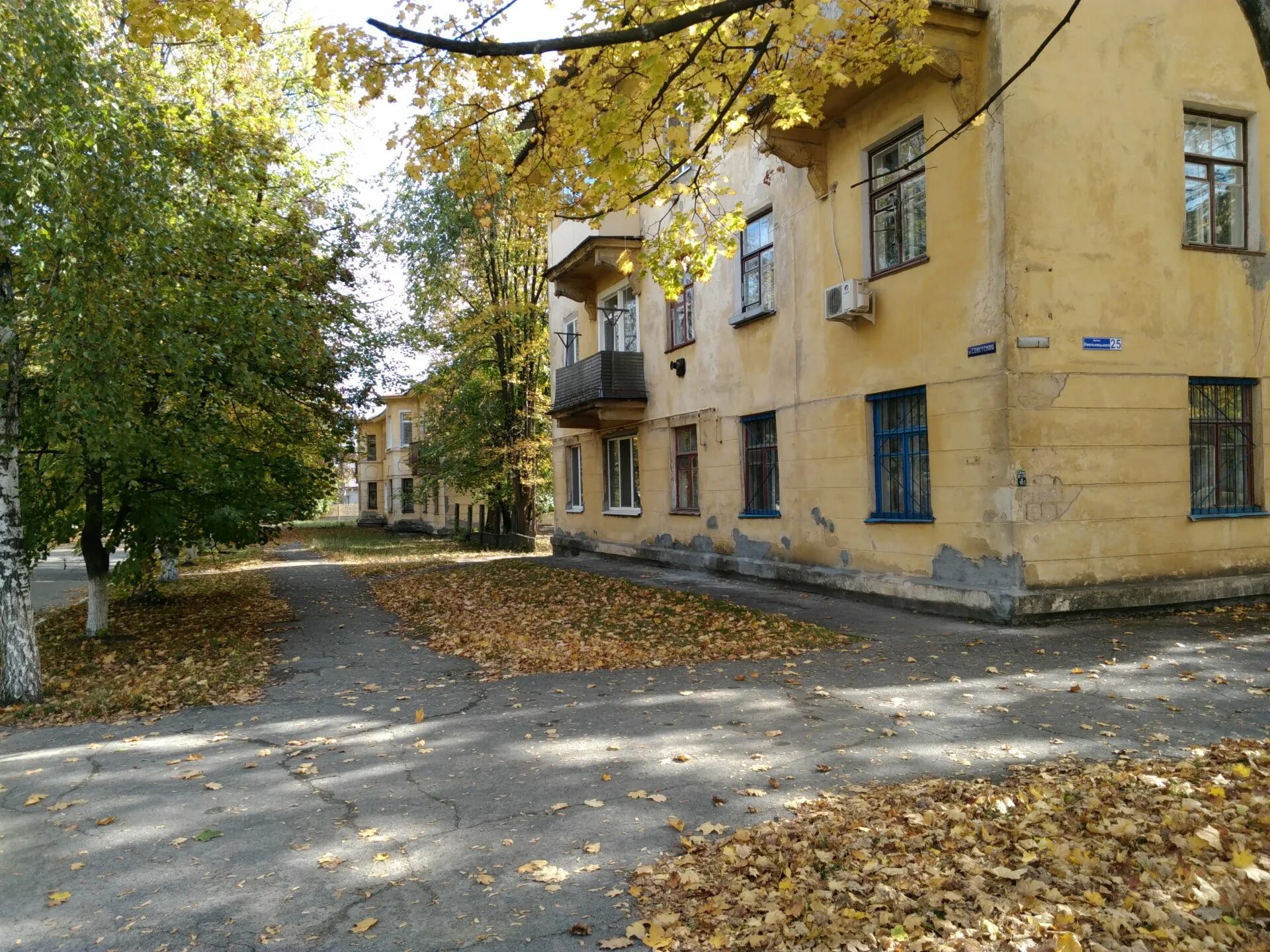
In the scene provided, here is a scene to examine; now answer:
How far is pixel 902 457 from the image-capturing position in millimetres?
11805

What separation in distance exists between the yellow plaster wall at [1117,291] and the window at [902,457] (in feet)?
5.26

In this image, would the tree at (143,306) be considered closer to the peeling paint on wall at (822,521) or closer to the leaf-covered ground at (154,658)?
the leaf-covered ground at (154,658)

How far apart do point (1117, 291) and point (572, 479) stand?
52.8ft

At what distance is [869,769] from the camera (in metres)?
5.30

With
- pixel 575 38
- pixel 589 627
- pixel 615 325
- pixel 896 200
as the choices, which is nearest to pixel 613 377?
pixel 615 325

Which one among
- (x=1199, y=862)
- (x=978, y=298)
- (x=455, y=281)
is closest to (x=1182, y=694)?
(x=1199, y=862)

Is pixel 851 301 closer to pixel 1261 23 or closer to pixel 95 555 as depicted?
pixel 1261 23

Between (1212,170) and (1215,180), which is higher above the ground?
(1212,170)

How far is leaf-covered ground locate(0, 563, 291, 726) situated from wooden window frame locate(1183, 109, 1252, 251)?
12421 millimetres

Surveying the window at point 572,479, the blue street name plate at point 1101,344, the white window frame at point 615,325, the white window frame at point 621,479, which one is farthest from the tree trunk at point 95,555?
the window at point 572,479

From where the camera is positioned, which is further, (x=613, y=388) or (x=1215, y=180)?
(x=613, y=388)

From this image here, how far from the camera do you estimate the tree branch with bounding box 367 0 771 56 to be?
454 centimetres

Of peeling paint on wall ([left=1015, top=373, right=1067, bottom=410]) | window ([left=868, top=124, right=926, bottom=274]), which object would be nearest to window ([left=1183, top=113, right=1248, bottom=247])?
peeling paint on wall ([left=1015, top=373, right=1067, bottom=410])

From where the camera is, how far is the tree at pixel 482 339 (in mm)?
26656
